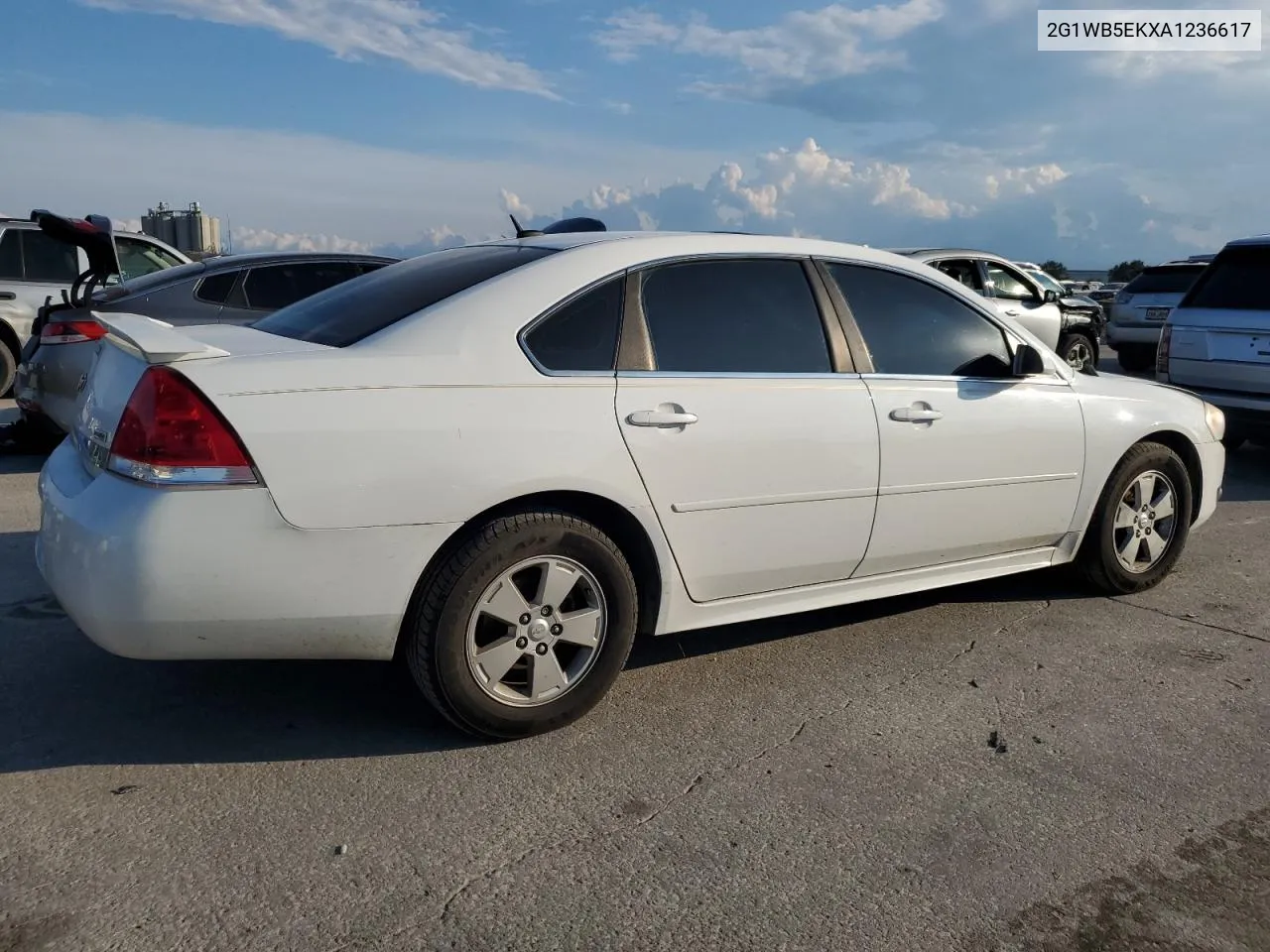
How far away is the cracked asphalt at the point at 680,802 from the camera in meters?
2.48

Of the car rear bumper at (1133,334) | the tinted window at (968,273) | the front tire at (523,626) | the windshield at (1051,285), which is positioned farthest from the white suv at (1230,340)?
the car rear bumper at (1133,334)

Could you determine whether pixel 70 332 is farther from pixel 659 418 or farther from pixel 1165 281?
pixel 1165 281

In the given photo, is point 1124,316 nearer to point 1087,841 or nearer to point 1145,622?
point 1145,622

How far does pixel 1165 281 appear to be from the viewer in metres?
15.6

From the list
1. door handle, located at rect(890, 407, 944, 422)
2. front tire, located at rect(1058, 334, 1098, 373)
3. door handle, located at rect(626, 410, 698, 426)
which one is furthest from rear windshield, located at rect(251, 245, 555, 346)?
front tire, located at rect(1058, 334, 1098, 373)

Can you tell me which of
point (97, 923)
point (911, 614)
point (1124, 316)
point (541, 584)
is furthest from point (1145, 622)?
point (1124, 316)

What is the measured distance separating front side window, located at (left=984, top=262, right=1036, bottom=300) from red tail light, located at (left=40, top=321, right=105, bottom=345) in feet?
28.3

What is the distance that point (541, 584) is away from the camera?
3256 mm

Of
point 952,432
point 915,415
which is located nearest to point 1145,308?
point 952,432

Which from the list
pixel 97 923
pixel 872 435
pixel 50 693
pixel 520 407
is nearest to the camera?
pixel 97 923

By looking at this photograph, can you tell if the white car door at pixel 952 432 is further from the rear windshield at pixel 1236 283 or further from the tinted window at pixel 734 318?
the rear windshield at pixel 1236 283

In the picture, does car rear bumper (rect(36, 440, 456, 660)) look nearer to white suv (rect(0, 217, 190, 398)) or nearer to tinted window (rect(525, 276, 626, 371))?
tinted window (rect(525, 276, 626, 371))

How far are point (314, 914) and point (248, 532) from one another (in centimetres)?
97

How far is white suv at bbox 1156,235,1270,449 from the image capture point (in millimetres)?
7570
